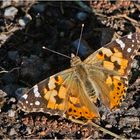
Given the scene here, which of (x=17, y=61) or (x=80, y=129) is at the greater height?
(x=17, y=61)

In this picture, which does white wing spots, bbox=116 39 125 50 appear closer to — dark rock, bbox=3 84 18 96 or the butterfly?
the butterfly

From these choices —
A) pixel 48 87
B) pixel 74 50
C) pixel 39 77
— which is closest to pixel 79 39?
pixel 74 50

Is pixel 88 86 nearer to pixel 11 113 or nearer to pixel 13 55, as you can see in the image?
pixel 11 113

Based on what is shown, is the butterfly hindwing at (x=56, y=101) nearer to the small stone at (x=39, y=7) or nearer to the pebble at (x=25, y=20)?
the pebble at (x=25, y=20)

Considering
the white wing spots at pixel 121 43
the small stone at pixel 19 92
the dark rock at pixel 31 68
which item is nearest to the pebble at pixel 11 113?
the small stone at pixel 19 92

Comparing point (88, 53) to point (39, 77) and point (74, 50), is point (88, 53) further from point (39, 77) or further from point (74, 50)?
point (39, 77)

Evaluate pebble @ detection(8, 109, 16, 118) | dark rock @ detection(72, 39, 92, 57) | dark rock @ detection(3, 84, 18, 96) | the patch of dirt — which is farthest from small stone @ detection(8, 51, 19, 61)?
pebble @ detection(8, 109, 16, 118)

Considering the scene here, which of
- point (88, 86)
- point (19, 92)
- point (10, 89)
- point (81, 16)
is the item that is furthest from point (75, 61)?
point (81, 16)

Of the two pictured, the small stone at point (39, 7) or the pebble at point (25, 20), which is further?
the small stone at point (39, 7)
